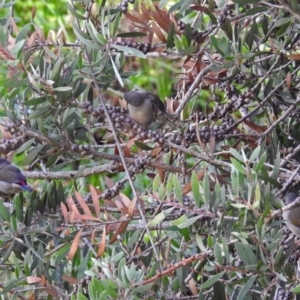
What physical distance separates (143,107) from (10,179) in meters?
0.67

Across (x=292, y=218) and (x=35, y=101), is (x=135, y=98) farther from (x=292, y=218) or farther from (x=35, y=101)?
(x=292, y=218)

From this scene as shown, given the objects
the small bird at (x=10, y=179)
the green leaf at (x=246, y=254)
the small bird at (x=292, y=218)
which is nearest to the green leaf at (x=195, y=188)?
the green leaf at (x=246, y=254)

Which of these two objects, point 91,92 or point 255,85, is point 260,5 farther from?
point 91,92

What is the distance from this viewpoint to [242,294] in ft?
5.69

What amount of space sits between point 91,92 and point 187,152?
1.44 feet

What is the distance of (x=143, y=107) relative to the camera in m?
2.40

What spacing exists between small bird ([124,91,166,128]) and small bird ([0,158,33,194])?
0.45 meters

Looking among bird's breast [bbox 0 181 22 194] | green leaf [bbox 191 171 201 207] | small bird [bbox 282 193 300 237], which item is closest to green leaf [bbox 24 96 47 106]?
green leaf [bbox 191 171 201 207]

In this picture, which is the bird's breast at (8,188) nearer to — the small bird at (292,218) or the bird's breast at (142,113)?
the bird's breast at (142,113)

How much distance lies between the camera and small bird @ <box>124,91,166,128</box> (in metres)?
2.34

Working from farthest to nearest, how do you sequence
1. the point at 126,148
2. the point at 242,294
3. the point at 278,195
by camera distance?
1. the point at 126,148
2. the point at 278,195
3. the point at 242,294

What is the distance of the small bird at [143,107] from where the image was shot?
2.34 meters

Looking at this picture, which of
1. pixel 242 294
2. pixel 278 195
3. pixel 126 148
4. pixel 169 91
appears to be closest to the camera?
pixel 242 294

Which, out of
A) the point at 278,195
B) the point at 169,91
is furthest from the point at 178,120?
the point at 169,91
